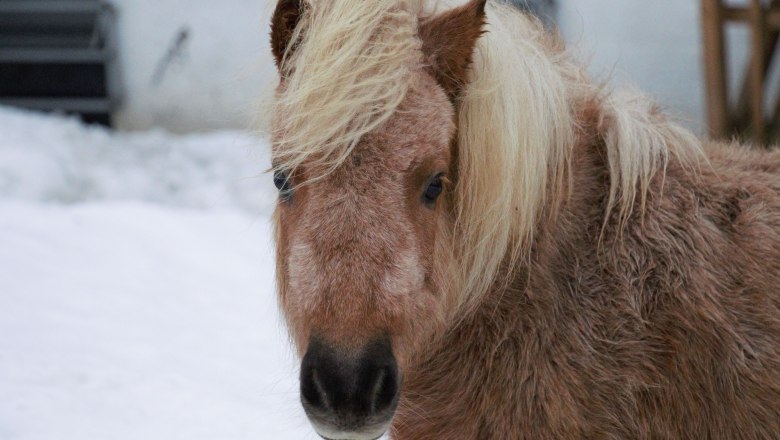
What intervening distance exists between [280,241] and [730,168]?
1.23 m

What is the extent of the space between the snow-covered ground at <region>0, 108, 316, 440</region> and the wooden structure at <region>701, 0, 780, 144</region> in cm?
327

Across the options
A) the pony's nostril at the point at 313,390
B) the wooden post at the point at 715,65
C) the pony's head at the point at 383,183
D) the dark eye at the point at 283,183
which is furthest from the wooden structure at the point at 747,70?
the pony's nostril at the point at 313,390

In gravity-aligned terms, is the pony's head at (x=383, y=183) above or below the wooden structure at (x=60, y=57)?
above

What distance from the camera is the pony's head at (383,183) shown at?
162 cm

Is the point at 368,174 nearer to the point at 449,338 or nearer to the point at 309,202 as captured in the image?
the point at 309,202

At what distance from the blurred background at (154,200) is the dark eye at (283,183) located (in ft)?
0.84

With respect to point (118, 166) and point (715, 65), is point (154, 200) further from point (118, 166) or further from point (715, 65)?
point (715, 65)

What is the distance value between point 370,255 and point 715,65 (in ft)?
16.1

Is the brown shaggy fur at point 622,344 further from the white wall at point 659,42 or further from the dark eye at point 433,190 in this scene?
the white wall at point 659,42

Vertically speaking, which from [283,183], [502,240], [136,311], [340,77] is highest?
[340,77]

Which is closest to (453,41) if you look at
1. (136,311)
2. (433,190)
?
(433,190)

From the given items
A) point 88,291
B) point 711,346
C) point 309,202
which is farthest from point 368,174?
point 88,291

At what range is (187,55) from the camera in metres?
7.29

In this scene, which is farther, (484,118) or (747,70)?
(747,70)
